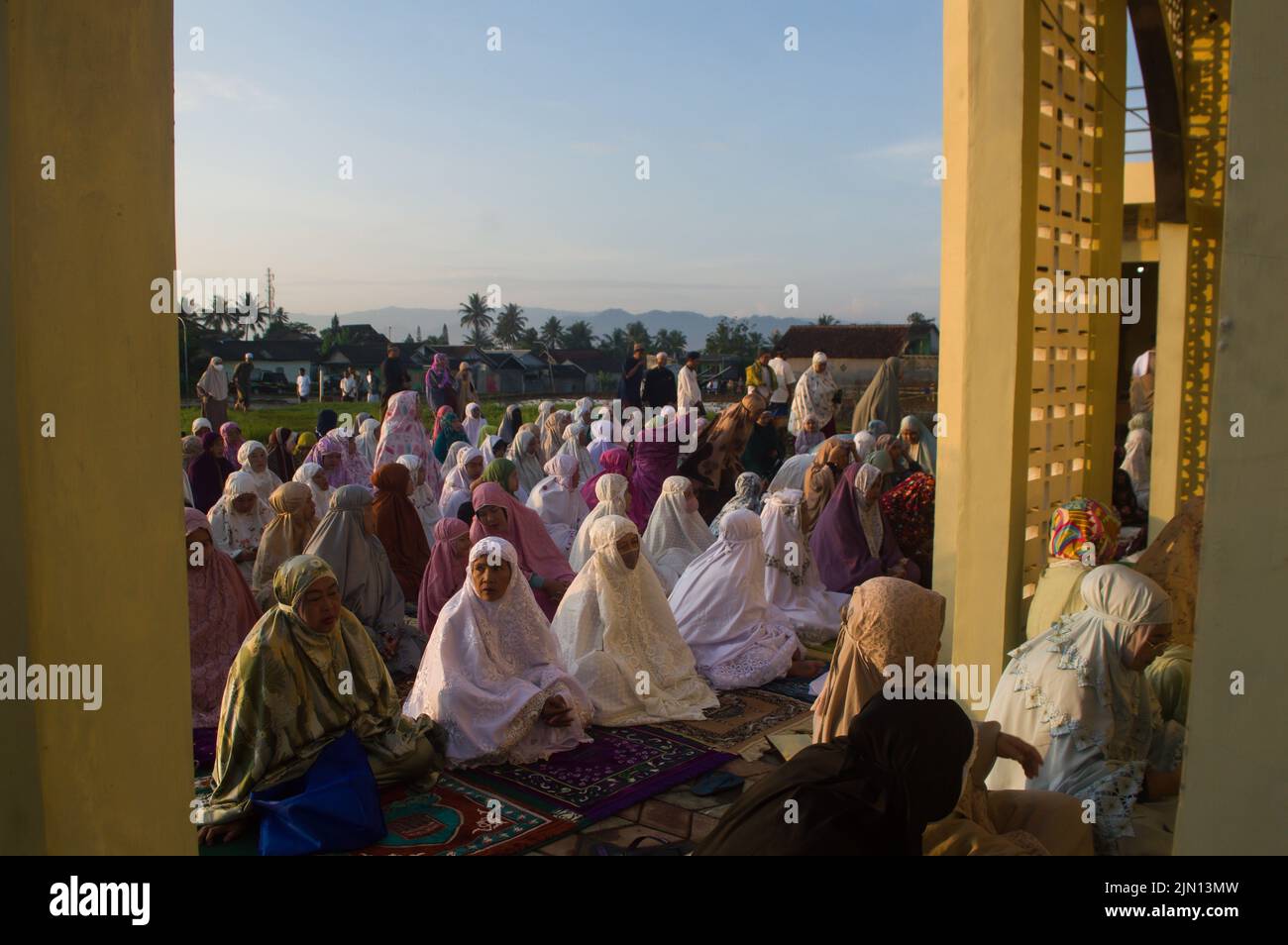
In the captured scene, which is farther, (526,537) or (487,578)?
(526,537)

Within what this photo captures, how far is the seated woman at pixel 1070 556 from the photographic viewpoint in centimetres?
423

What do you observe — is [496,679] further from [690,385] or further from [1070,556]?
[690,385]

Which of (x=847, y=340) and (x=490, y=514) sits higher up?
(x=847, y=340)

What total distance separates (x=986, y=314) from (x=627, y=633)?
2763 mm

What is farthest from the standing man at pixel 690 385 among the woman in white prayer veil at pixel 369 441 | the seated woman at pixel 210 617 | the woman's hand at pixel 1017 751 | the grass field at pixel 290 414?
A: the woman's hand at pixel 1017 751

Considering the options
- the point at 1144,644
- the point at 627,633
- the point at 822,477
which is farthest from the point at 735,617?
the point at 1144,644

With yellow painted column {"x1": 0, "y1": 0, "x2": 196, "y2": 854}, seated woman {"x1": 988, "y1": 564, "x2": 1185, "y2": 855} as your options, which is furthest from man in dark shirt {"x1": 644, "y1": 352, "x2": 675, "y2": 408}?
yellow painted column {"x1": 0, "y1": 0, "x2": 196, "y2": 854}

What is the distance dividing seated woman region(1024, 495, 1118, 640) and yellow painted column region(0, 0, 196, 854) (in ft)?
10.9

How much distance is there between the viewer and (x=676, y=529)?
316 inches

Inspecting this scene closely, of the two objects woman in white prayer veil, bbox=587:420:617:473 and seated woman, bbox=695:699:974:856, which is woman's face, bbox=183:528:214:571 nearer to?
seated woman, bbox=695:699:974:856
